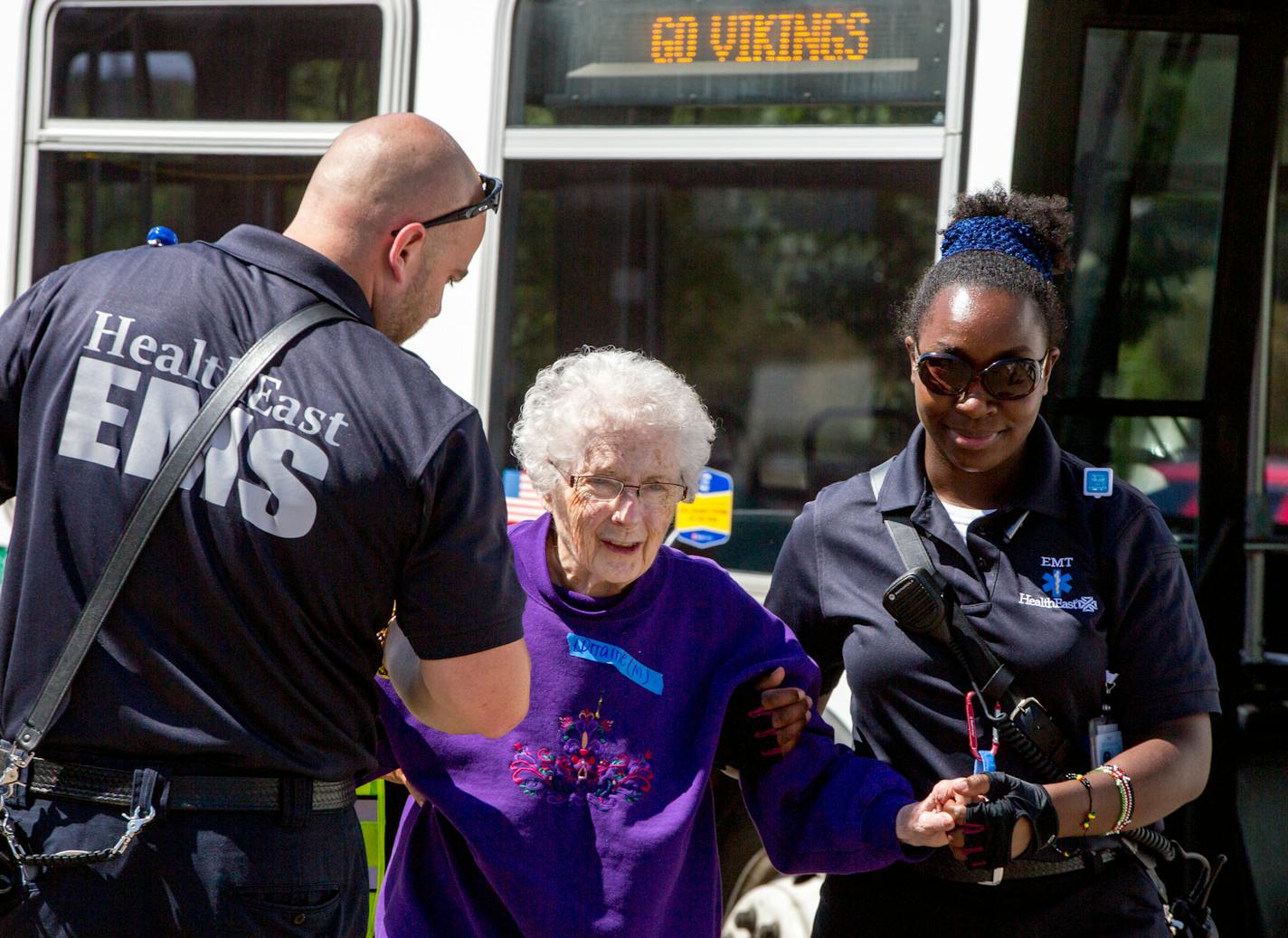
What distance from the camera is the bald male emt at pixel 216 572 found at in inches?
65.6

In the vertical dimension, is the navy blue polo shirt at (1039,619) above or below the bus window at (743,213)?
below

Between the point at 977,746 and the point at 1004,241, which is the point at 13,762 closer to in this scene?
the point at 977,746

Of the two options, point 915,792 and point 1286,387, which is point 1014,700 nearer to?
point 915,792

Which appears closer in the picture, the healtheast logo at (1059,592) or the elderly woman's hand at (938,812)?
the elderly woman's hand at (938,812)

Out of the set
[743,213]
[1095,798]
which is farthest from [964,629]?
[743,213]

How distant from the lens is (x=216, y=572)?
65.7 inches

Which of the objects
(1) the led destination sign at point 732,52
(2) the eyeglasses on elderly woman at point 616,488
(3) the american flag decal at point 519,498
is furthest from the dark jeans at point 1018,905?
(1) the led destination sign at point 732,52

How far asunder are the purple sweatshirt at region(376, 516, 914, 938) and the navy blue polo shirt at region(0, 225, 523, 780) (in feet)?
1.16

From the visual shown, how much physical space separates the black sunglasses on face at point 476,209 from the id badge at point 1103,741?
1210 millimetres

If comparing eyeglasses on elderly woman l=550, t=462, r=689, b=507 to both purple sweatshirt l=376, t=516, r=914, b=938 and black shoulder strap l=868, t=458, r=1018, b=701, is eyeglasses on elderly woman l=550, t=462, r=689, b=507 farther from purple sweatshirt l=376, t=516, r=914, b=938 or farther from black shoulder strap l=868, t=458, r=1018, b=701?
black shoulder strap l=868, t=458, r=1018, b=701

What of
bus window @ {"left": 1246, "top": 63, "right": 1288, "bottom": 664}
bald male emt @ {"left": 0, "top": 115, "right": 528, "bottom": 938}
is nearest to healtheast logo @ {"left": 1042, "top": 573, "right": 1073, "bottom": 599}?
bald male emt @ {"left": 0, "top": 115, "right": 528, "bottom": 938}

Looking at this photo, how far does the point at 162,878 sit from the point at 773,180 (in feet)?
7.33

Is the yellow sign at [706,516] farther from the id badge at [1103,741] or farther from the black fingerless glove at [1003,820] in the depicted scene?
the black fingerless glove at [1003,820]

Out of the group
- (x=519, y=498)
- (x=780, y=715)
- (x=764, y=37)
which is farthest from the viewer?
(x=519, y=498)
